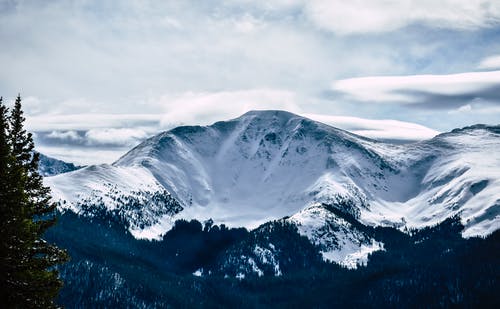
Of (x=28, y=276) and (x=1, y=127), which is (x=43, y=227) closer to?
(x=28, y=276)

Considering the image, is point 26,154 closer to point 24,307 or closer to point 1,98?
point 1,98

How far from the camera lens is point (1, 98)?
1551 inches

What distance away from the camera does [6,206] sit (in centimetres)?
3584

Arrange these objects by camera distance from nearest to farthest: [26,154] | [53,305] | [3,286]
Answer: [3,286], [53,305], [26,154]

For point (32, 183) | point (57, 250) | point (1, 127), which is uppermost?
point (1, 127)

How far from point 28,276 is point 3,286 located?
4.50 ft

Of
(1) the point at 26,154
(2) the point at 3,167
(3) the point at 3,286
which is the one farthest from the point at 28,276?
(1) the point at 26,154

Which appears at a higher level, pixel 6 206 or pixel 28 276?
pixel 6 206

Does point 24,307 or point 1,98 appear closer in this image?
point 24,307

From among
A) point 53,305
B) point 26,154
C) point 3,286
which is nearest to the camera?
point 3,286

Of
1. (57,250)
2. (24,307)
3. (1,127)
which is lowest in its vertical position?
(24,307)

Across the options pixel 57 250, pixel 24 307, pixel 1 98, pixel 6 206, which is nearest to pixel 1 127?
pixel 1 98

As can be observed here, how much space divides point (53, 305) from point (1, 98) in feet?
41.9

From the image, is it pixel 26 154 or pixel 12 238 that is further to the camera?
pixel 26 154
